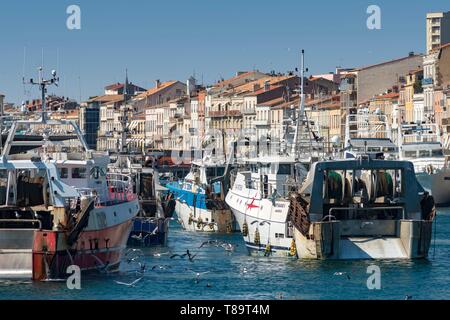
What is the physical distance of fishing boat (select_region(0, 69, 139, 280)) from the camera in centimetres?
4709

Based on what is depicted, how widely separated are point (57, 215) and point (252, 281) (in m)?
6.64

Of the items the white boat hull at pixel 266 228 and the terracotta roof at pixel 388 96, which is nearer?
the white boat hull at pixel 266 228

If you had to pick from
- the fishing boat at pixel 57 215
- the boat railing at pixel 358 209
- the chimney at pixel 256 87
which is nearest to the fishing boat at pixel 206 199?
the boat railing at pixel 358 209

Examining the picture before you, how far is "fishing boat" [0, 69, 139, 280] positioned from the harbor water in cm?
58

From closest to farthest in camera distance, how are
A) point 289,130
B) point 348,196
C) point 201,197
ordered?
point 348,196 → point 289,130 → point 201,197

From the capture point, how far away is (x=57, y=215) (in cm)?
4797

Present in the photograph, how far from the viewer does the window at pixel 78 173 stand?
53.3 m

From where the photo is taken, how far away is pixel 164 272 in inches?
2117

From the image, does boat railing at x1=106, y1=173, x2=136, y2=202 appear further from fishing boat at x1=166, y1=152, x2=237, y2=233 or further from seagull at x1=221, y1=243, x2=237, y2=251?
fishing boat at x1=166, y1=152, x2=237, y2=233

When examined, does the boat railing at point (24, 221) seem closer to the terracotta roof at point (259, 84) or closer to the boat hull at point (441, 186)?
the boat hull at point (441, 186)

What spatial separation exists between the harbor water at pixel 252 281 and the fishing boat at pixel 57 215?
580 millimetres
